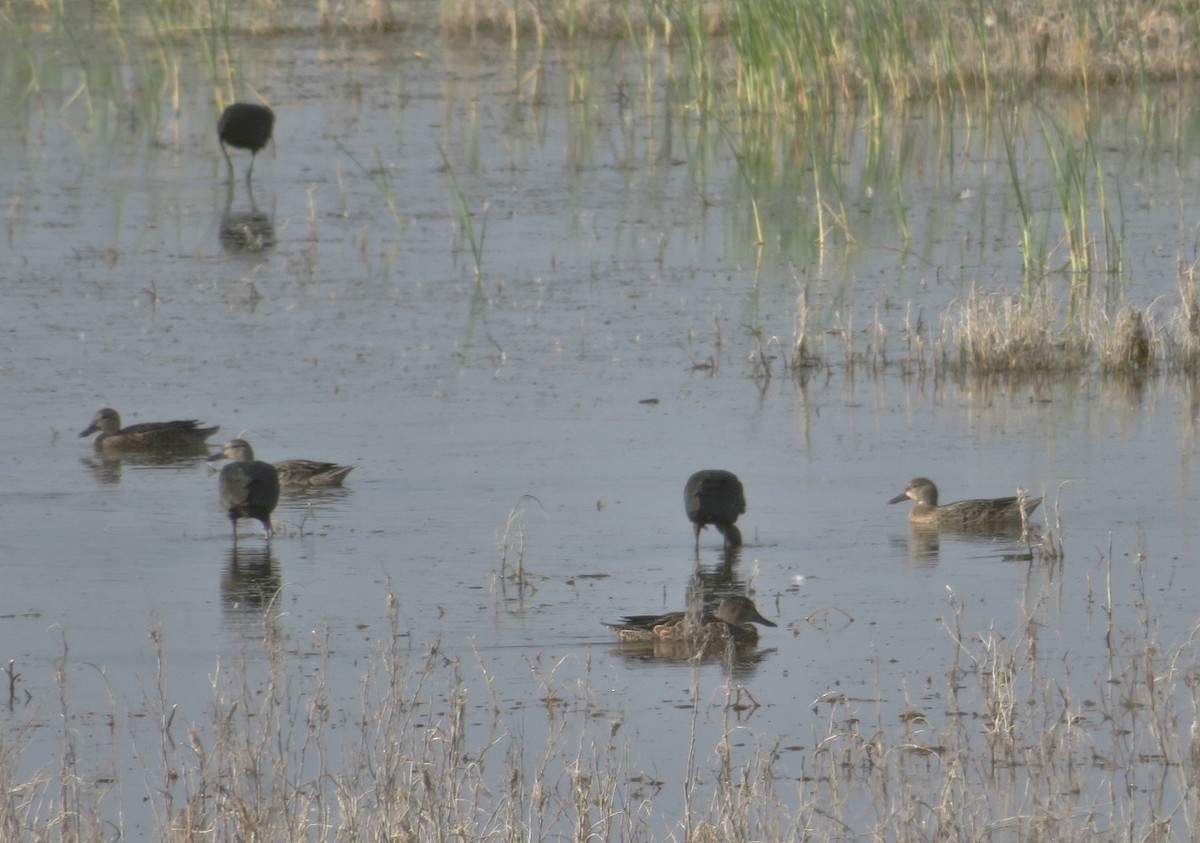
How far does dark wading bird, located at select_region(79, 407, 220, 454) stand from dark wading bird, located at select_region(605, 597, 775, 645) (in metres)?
3.94

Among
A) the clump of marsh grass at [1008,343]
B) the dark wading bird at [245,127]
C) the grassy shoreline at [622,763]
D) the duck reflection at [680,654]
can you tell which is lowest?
the grassy shoreline at [622,763]

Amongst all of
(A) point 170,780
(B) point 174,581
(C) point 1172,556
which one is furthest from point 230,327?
(A) point 170,780

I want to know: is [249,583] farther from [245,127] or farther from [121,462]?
[245,127]

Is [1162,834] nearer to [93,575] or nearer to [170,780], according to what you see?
[170,780]

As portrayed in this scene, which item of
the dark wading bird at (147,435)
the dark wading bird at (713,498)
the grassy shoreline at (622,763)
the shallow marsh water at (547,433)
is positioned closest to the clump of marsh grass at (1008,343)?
the shallow marsh water at (547,433)

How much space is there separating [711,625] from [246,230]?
986 cm

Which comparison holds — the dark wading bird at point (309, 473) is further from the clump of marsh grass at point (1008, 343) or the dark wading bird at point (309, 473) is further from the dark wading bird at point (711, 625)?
the clump of marsh grass at point (1008, 343)

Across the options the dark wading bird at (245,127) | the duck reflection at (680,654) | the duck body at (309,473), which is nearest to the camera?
the duck reflection at (680,654)

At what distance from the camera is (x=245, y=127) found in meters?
19.7

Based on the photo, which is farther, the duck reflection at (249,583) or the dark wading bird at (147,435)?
the dark wading bird at (147,435)

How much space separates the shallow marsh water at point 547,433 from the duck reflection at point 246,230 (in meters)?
0.06

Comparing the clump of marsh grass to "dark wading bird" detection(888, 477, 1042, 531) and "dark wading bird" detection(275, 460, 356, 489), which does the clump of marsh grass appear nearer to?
"dark wading bird" detection(888, 477, 1042, 531)

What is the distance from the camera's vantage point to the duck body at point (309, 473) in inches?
399

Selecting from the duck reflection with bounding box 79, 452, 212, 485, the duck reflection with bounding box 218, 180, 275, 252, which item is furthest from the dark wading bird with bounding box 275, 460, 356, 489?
the duck reflection with bounding box 218, 180, 275, 252
